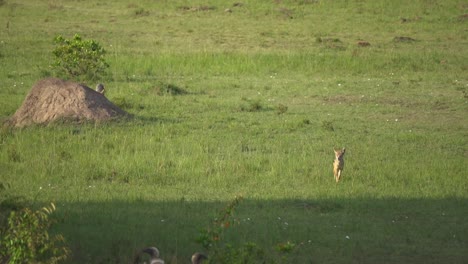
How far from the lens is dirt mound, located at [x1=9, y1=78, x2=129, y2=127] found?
45.1ft

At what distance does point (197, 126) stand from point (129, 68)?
24.3 ft

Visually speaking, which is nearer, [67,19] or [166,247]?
[166,247]

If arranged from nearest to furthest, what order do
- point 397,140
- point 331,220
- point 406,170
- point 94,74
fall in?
point 331,220
point 406,170
point 397,140
point 94,74

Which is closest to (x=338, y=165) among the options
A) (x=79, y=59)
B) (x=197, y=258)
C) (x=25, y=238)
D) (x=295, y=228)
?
(x=295, y=228)

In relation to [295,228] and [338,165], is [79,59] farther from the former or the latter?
[295,228]

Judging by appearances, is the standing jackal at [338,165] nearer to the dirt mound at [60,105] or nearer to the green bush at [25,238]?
the dirt mound at [60,105]

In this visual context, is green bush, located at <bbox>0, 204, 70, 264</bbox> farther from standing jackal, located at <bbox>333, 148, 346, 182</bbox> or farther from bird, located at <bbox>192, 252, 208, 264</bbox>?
standing jackal, located at <bbox>333, 148, 346, 182</bbox>

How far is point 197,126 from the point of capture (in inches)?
568

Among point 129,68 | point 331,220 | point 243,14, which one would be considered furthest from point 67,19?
point 331,220

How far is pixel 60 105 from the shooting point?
1387 centimetres

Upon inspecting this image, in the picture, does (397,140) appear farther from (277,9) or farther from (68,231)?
(277,9)

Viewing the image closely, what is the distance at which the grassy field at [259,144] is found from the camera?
8375 millimetres

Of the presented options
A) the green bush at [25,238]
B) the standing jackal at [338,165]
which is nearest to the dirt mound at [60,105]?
the standing jackal at [338,165]

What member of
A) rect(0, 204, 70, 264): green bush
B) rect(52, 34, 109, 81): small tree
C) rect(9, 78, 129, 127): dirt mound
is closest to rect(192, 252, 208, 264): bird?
rect(0, 204, 70, 264): green bush
